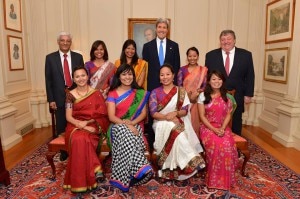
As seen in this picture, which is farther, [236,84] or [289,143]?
[289,143]

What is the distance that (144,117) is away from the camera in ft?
10.1

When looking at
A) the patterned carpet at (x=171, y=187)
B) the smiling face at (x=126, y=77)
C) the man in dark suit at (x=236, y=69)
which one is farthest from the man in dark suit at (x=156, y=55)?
the patterned carpet at (x=171, y=187)

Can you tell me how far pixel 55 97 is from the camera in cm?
363

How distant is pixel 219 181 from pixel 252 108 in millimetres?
3329

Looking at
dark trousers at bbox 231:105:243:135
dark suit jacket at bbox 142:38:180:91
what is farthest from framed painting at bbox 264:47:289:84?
dark suit jacket at bbox 142:38:180:91

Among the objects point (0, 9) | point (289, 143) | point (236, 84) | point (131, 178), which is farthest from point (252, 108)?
point (0, 9)

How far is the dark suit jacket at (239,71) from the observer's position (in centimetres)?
356

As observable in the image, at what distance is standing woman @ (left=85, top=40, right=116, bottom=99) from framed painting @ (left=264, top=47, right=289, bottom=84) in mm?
3038

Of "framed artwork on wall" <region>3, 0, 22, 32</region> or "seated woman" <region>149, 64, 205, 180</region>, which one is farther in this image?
"framed artwork on wall" <region>3, 0, 22, 32</region>

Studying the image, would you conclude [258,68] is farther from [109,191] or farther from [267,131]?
[109,191]

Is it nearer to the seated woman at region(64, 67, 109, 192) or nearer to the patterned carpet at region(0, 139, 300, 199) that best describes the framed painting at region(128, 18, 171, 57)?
the seated woman at region(64, 67, 109, 192)

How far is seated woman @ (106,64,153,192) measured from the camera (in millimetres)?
2705

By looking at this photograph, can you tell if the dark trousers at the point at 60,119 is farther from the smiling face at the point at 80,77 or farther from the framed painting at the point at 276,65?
the framed painting at the point at 276,65

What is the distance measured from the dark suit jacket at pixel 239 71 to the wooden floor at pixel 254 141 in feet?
3.34
